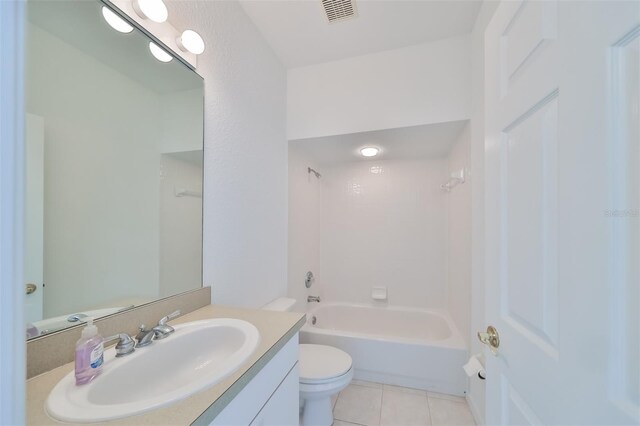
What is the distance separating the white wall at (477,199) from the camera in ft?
4.77

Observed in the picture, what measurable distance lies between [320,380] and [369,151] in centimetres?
198

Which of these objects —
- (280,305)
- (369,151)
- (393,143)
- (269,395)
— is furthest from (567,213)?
(369,151)

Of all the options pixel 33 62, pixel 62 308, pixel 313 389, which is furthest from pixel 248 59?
pixel 313 389

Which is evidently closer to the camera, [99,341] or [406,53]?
[99,341]

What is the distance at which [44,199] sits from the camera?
2.30ft

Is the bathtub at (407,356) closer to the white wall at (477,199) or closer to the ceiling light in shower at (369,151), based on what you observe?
the white wall at (477,199)

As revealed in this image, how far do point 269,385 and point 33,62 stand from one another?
1.21m

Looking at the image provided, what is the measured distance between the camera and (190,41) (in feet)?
3.59

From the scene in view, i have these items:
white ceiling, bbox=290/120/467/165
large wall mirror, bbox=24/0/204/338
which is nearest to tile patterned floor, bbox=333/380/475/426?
large wall mirror, bbox=24/0/204/338

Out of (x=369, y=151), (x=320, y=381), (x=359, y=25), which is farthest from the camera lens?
(x=369, y=151)

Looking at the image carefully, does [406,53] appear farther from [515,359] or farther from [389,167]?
[515,359]

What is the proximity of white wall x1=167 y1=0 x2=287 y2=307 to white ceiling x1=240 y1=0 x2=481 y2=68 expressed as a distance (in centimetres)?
14

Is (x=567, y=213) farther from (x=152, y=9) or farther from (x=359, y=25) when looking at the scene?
(x=359, y=25)

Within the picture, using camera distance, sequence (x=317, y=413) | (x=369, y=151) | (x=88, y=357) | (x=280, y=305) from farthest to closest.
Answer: (x=369, y=151), (x=280, y=305), (x=317, y=413), (x=88, y=357)
